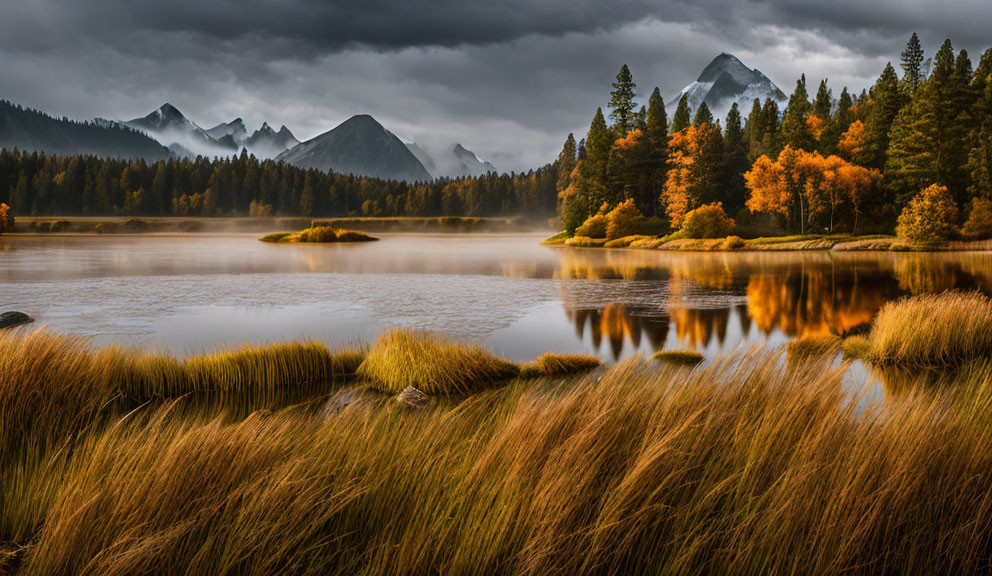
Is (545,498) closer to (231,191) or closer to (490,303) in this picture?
(490,303)

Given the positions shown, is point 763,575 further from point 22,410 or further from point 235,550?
point 22,410

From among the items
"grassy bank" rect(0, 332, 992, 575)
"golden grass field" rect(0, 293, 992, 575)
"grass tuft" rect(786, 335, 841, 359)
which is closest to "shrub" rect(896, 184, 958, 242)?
"grass tuft" rect(786, 335, 841, 359)

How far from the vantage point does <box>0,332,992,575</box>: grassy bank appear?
2.64 meters

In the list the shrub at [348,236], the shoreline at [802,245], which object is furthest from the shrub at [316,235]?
the shoreline at [802,245]

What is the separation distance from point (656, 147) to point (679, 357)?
67797 mm

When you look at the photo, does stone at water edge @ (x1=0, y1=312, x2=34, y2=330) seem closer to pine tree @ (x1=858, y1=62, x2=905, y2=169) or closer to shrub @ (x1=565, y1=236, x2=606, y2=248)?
shrub @ (x1=565, y1=236, x2=606, y2=248)

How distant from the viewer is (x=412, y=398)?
7.13m

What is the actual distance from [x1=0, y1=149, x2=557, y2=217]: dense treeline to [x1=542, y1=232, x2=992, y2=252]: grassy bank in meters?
122

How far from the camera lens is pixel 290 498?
9.71 ft

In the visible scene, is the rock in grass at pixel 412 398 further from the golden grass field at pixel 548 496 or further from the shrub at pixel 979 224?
the shrub at pixel 979 224

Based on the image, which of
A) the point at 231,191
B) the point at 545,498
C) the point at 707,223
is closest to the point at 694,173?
the point at 707,223

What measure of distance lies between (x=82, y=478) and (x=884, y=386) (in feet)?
30.2

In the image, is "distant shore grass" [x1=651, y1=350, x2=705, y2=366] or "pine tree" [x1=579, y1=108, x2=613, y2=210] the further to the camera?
"pine tree" [x1=579, y1=108, x2=613, y2=210]

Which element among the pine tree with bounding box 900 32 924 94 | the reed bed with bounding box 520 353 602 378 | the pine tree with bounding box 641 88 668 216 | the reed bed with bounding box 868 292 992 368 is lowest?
the reed bed with bounding box 520 353 602 378
